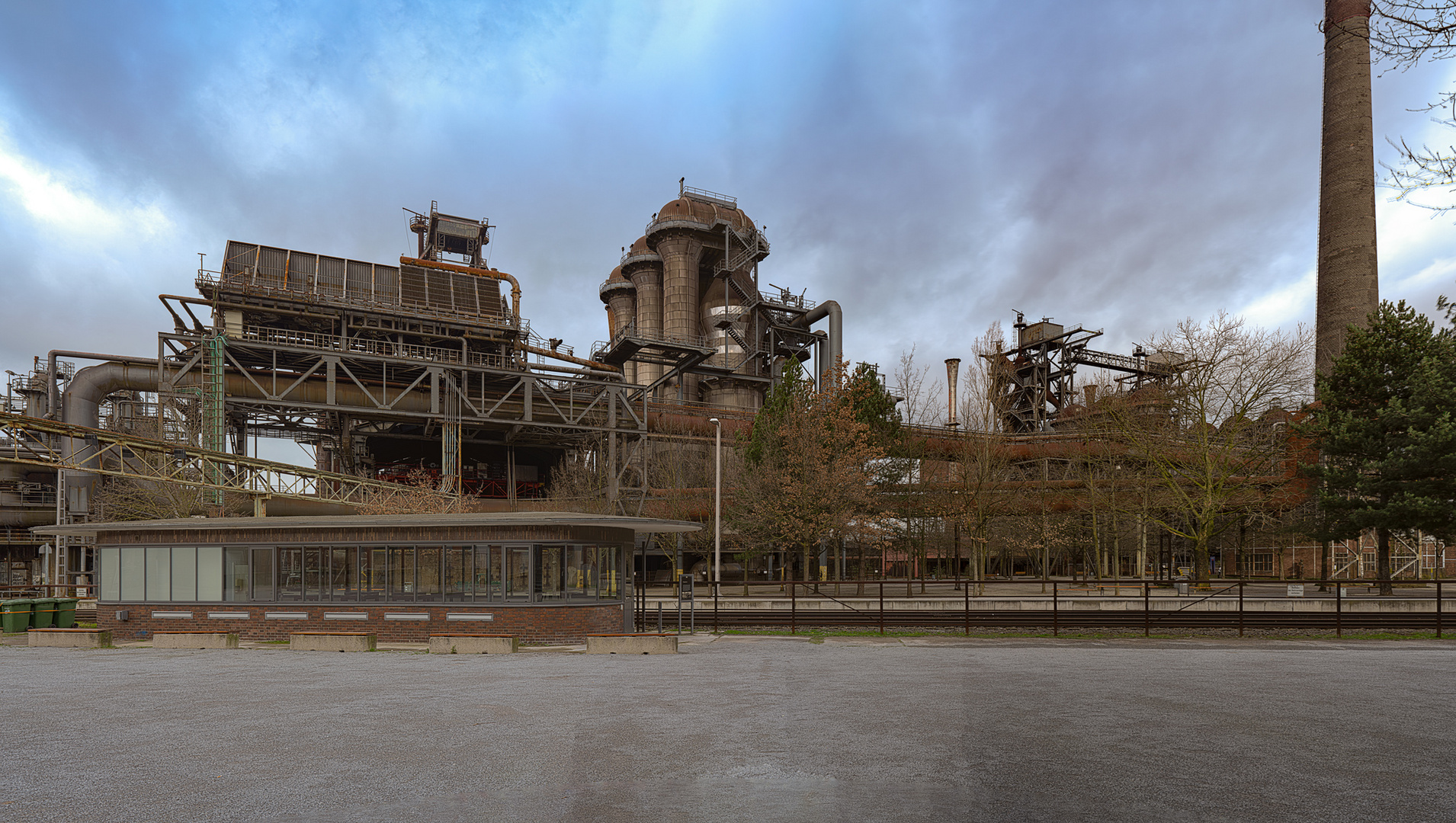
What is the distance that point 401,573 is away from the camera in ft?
65.6

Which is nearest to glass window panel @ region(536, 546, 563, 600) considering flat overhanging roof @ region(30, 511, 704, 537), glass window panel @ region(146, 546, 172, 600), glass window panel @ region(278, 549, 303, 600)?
flat overhanging roof @ region(30, 511, 704, 537)

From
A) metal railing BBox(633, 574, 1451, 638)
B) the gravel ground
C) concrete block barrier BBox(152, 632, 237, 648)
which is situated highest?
the gravel ground

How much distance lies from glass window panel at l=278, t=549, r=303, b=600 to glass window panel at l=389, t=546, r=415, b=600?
2509mm

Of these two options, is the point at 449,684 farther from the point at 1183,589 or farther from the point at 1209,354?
the point at 1209,354

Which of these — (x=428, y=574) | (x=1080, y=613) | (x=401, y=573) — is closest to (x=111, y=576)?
(x=401, y=573)

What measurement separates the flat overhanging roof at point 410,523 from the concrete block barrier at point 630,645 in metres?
2.77

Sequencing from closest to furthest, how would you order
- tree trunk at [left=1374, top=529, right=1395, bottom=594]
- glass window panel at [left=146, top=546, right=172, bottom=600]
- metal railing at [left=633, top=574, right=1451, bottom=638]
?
1. glass window panel at [left=146, top=546, right=172, bottom=600]
2. metal railing at [left=633, top=574, right=1451, bottom=638]
3. tree trunk at [left=1374, top=529, right=1395, bottom=594]

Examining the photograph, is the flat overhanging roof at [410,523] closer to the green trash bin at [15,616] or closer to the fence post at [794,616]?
the fence post at [794,616]

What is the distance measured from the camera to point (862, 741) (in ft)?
29.3

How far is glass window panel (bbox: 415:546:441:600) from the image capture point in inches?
780

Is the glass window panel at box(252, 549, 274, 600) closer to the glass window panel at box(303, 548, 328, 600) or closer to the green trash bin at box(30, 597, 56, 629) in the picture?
the glass window panel at box(303, 548, 328, 600)

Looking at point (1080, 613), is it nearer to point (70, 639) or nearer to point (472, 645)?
point (472, 645)

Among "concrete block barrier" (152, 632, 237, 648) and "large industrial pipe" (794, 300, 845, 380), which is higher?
"large industrial pipe" (794, 300, 845, 380)

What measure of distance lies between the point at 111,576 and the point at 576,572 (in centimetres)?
1264
